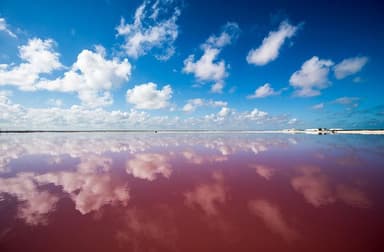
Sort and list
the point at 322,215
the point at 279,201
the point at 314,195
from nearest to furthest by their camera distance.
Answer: the point at 322,215 → the point at 279,201 → the point at 314,195

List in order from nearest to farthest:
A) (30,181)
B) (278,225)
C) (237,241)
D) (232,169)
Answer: (237,241), (278,225), (30,181), (232,169)

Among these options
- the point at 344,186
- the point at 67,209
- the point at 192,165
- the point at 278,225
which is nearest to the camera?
the point at 278,225

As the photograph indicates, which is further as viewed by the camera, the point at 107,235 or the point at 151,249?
the point at 107,235

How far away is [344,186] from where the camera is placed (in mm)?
6895

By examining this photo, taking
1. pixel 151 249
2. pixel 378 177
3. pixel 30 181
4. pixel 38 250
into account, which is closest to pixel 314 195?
pixel 378 177

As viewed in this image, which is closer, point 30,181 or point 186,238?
point 186,238

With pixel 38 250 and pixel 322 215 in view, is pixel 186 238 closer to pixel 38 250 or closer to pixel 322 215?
pixel 38 250

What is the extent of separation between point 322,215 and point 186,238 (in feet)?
10.4

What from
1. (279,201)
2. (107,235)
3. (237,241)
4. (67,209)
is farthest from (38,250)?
(279,201)

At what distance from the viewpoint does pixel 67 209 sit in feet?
16.5

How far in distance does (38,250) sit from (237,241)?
3363mm

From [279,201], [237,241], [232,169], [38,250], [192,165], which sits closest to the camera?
[38,250]

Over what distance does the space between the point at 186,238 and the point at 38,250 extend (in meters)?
2.47

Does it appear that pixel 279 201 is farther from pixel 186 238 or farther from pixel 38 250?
pixel 38 250
